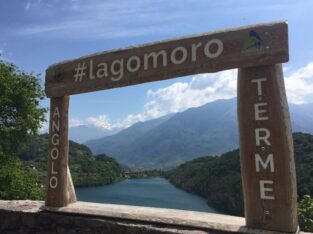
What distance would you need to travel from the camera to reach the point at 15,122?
18.7 meters

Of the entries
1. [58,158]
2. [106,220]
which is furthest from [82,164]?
[106,220]

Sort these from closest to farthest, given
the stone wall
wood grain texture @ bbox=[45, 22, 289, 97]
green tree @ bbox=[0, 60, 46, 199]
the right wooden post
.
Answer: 1. the right wooden post
2. wood grain texture @ bbox=[45, 22, 289, 97]
3. the stone wall
4. green tree @ bbox=[0, 60, 46, 199]

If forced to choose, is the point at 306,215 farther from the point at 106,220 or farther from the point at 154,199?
the point at 154,199

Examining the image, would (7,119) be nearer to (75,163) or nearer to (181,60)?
(181,60)

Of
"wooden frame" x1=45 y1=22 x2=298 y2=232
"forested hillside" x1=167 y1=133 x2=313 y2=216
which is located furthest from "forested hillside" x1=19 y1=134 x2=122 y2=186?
"wooden frame" x1=45 y1=22 x2=298 y2=232

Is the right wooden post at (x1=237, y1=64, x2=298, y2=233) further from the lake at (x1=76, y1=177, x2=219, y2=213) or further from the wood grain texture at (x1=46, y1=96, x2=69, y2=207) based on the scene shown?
the lake at (x1=76, y1=177, x2=219, y2=213)

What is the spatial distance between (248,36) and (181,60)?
782 millimetres

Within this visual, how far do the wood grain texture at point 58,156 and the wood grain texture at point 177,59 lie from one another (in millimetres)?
219

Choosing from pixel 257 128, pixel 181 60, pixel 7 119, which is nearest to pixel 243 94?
pixel 257 128

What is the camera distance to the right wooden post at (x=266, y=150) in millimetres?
3820

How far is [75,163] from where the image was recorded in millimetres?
68062

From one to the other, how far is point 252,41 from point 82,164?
6594 centimetres

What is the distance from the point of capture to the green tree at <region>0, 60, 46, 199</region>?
18.2 m

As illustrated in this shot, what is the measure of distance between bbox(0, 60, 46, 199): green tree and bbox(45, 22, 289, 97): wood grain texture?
1339cm
